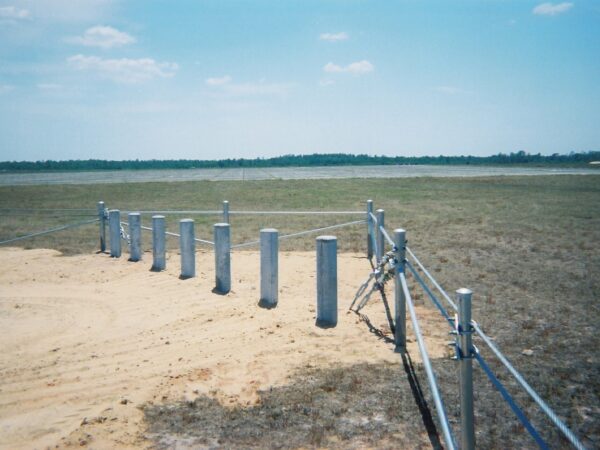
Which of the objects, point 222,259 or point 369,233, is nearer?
Answer: point 222,259

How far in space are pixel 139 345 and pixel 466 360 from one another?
153 inches

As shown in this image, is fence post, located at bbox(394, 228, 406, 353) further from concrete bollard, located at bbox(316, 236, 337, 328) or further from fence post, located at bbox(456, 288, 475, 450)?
fence post, located at bbox(456, 288, 475, 450)

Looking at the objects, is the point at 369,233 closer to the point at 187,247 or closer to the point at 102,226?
the point at 187,247

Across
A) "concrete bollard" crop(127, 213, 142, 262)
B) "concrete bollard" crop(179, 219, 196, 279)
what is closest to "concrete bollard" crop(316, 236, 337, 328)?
"concrete bollard" crop(179, 219, 196, 279)

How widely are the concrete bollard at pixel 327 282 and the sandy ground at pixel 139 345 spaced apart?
0.63ft

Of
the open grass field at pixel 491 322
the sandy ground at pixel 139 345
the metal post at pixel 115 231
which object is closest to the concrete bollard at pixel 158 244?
the sandy ground at pixel 139 345

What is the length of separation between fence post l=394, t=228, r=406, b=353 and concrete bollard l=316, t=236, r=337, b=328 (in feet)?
3.01

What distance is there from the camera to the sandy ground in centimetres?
397

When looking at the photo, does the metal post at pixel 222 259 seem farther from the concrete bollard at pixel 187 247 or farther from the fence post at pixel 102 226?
the fence post at pixel 102 226

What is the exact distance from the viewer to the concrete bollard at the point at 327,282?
6.00 meters

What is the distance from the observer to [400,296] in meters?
5.25

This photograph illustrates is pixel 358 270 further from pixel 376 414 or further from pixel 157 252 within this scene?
pixel 376 414

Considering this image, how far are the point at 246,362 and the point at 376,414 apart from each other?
5.15 ft

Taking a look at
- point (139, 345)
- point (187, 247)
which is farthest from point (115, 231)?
point (139, 345)
